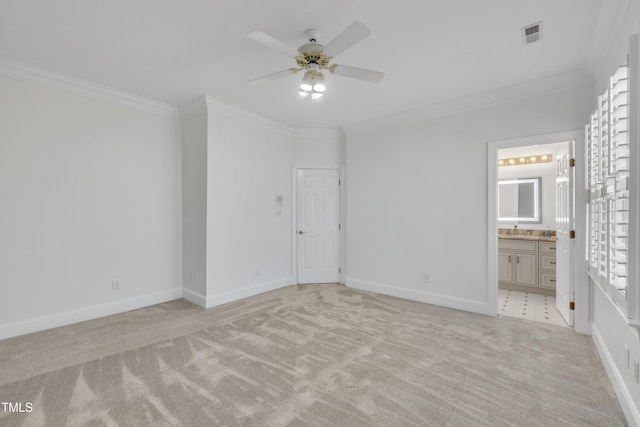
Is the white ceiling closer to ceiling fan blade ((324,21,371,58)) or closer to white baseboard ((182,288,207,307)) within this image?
ceiling fan blade ((324,21,371,58))

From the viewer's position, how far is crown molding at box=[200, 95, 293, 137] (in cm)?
410

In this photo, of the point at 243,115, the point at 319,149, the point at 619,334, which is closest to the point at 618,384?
the point at 619,334

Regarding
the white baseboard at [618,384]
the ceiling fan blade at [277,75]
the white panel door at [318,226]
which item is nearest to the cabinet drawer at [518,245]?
the white baseboard at [618,384]

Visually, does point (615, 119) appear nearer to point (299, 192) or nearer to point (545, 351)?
point (545, 351)

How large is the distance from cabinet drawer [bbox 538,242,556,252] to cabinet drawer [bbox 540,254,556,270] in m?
0.09

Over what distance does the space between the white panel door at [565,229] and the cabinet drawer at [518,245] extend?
3.17 ft

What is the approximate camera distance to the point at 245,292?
15.0ft

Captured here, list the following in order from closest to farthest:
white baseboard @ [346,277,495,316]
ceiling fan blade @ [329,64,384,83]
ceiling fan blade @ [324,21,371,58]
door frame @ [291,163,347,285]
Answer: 1. ceiling fan blade @ [324,21,371,58]
2. ceiling fan blade @ [329,64,384,83]
3. white baseboard @ [346,277,495,316]
4. door frame @ [291,163,347,285]

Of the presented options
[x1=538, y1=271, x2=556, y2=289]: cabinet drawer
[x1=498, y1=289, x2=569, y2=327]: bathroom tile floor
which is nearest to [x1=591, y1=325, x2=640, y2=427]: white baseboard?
[x1=498, y1=289, x2=569, y2=327]: bathroom tile floor

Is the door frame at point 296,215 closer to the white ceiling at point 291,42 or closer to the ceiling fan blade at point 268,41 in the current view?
the white ceiling at point 291,42

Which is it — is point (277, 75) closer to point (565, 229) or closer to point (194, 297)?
point (194, 297)

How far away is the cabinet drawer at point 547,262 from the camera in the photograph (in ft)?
15.6

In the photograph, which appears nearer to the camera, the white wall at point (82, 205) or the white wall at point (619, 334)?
the white wall at point (619, 334)

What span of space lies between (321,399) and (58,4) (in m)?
3.37
